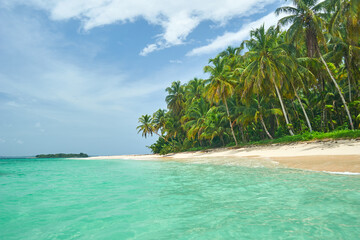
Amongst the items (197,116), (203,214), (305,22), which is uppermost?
(305,22)

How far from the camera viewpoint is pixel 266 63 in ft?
68.0

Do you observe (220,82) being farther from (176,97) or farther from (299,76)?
(176,97)

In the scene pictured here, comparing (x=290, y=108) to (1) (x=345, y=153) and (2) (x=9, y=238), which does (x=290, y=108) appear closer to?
(1) (x=345, y=153)

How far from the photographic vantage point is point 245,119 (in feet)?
79.9

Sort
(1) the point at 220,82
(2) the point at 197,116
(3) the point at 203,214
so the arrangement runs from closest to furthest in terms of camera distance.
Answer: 1. (3) the point at 203,214
2. (1) the point at 220,82
3. (2) the point at 197,116

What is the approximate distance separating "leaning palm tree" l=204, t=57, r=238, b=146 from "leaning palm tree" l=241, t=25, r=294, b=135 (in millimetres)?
3914

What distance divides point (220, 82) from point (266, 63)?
7022mm

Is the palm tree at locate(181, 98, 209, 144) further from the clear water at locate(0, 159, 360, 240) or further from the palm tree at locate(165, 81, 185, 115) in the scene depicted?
the clear water at locate(0, 159, 360, 240)

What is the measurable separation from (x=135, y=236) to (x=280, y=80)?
21.4m

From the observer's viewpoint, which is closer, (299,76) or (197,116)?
(299,76)

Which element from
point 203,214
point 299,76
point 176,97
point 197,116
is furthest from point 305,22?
point 176,97

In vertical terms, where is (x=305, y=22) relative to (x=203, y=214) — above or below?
above

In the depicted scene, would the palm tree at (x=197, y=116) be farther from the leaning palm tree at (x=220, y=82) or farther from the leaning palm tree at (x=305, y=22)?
the leaning palm tree at (x=305, y=22)

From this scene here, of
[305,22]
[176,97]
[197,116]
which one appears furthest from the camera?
[176,97]
